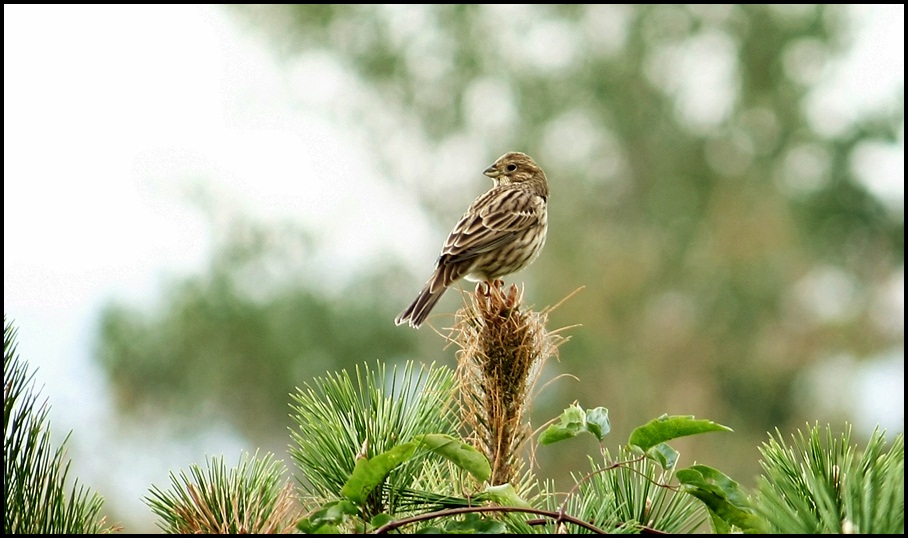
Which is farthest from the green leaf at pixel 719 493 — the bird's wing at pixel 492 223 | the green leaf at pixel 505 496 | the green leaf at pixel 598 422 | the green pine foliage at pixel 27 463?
the bird's wing at pixel 492 223

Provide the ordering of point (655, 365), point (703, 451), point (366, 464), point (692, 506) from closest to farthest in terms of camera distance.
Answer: point (366, 464), point (692, 506), point (703, 451), point (655, 365)

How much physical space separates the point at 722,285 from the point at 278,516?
75.1ft

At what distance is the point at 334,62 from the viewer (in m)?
26.7

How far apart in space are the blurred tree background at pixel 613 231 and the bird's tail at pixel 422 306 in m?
15.9

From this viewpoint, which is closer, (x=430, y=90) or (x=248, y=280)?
(x=248, y=280)

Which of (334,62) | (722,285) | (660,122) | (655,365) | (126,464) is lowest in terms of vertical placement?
(126,464)

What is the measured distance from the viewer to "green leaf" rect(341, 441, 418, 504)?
66.1 inches

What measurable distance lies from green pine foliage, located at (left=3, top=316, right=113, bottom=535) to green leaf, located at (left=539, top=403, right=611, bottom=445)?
0.90 m

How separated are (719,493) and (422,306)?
2.95 m

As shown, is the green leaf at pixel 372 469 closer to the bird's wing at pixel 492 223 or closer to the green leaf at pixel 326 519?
the green leaf at pixel 326 519

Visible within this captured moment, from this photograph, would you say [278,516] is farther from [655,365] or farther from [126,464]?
[655,365]

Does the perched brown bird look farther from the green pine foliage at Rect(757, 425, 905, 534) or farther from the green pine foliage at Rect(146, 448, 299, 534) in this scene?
the green pine foliage at Rect(757, 425, 905, 534)

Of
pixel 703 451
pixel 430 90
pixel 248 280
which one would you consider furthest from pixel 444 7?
pixel 703 451

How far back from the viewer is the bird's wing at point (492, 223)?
4.97 meters
